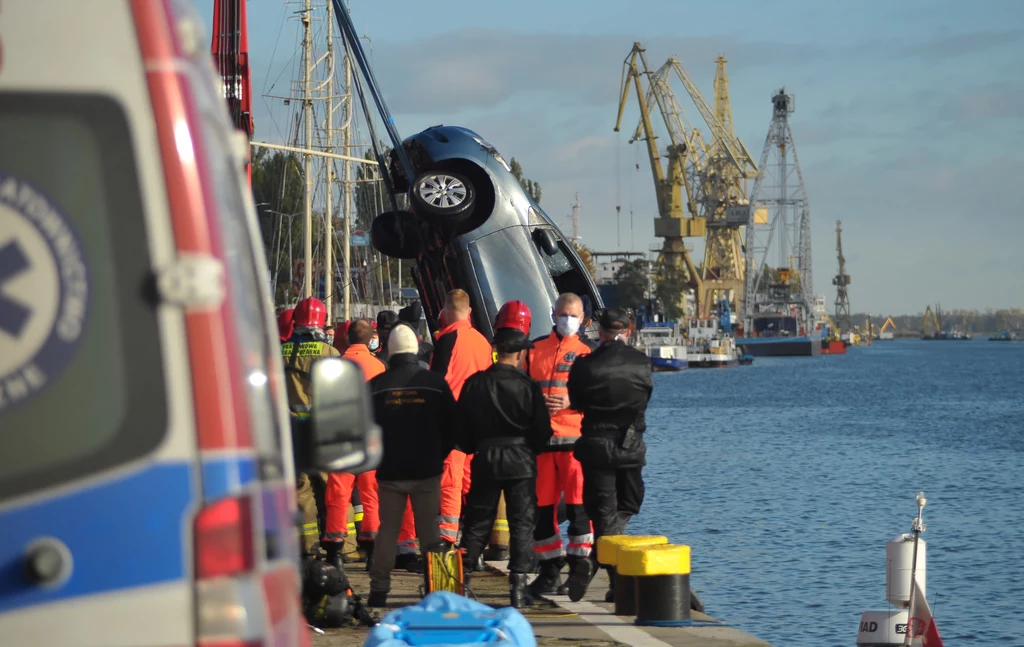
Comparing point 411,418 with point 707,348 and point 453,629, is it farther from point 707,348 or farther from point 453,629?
point 707,348

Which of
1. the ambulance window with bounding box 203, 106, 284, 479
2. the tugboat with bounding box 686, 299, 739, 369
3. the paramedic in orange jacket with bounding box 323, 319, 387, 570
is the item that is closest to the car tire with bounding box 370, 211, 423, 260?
the paramedic in orange jacket with bounding box 323, 319, 387, 570

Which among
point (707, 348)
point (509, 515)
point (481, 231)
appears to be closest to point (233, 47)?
point (481, 231)

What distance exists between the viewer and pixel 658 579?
895cm

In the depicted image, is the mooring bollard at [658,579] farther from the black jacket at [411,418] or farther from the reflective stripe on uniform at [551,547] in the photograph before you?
the black jacket at [411,418]

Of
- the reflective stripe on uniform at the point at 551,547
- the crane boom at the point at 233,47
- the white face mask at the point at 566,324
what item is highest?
the crane boom at the point at 233,47

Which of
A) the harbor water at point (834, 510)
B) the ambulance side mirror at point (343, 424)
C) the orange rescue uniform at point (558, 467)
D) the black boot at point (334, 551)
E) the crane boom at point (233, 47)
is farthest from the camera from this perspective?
the harbor water at point (834, 510)

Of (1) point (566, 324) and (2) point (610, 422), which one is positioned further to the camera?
(1) point (566, 324)

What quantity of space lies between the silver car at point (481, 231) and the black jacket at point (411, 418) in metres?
5.17

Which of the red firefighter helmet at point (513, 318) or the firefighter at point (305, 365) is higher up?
the red firefighter helmet at point (513, 318)

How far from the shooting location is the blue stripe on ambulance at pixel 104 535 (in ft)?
9.43

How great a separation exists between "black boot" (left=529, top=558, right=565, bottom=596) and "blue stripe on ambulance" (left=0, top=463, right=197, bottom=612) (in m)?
7.11

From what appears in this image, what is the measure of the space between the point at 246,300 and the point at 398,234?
11.5 m

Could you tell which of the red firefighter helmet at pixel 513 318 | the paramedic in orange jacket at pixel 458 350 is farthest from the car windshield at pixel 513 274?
the red firefighter helmet at pixel 513 318

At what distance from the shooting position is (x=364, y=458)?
3.84 m
